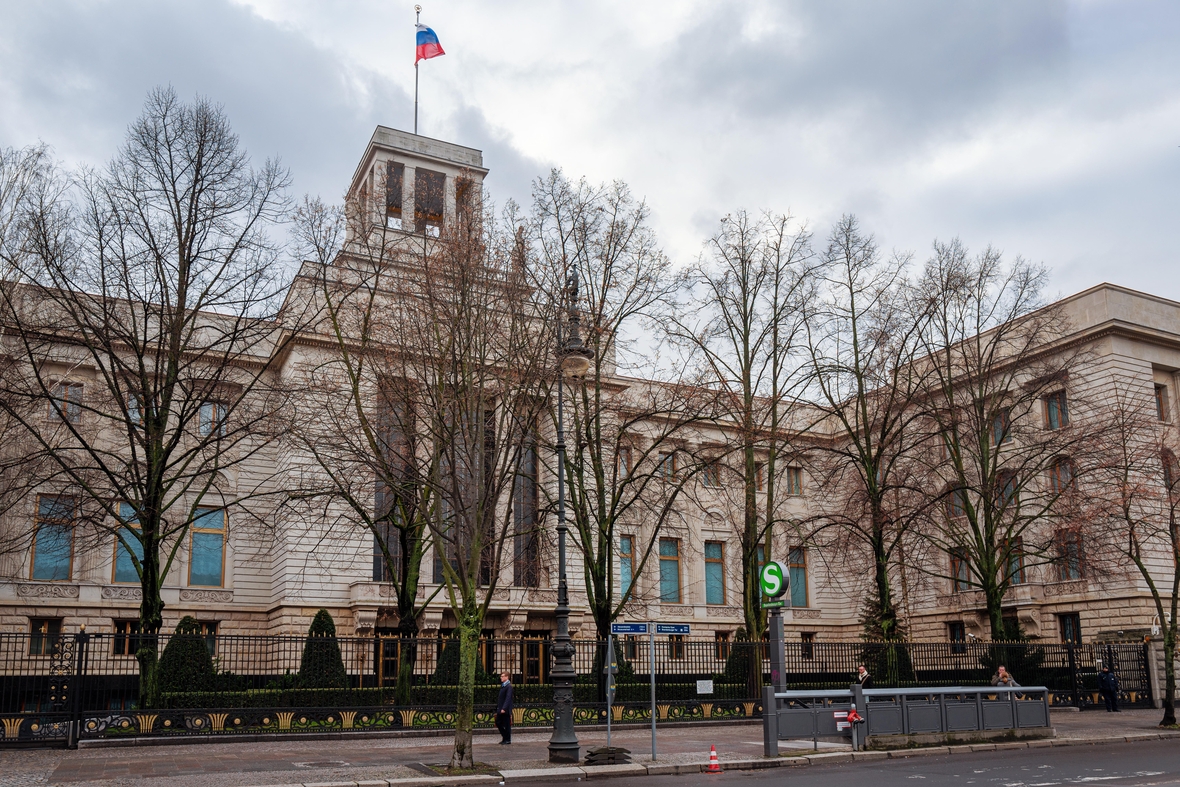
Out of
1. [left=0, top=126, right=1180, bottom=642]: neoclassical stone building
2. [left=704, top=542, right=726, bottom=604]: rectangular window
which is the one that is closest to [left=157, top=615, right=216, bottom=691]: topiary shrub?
[left=0, top=126, right=1180, bottom=642]: neoclassical stone building

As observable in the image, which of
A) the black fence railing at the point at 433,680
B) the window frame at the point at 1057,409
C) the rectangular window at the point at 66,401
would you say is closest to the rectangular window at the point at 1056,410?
the window frame at the point at 1057,409

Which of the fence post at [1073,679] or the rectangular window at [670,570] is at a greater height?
the rectangular window at [670,570]

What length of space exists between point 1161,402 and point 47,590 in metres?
45.1

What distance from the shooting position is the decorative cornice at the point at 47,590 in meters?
36.4

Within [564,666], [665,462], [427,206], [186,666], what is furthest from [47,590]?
[564,666]

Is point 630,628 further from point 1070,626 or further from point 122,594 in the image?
point 1070,626

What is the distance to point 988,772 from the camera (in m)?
16.2

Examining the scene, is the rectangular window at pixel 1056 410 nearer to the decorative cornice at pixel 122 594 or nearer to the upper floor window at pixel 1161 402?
the upper floor window at pixel 1161 402

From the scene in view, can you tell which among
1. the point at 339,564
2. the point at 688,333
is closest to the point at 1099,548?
the point at 688,333

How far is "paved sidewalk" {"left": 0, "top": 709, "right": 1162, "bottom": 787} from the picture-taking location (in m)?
15.6

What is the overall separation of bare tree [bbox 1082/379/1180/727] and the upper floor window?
0.19ft

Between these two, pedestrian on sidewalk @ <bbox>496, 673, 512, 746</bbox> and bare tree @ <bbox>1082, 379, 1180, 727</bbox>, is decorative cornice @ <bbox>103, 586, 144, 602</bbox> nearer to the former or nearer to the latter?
pedestrian on sidewalk @ <bbox>496, 673, 512, 746</bbox>

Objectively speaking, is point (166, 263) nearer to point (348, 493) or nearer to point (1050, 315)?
point (348, 493)

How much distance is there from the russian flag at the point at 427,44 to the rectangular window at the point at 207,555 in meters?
22.0
